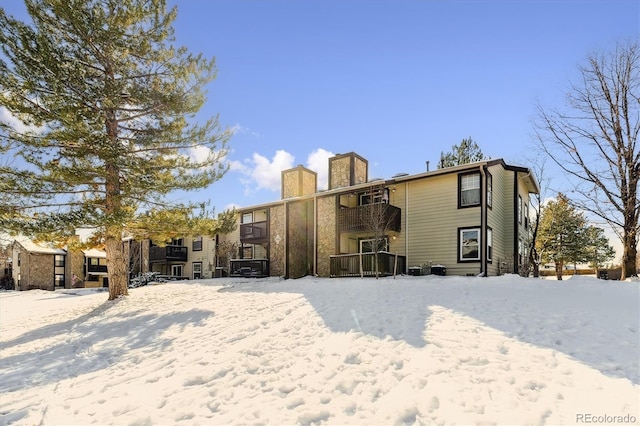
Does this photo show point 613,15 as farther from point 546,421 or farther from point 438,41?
point 546,421

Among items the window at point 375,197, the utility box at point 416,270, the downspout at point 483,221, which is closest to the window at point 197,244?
the window at point 375,197

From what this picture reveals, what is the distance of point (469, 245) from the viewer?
52.3 ft

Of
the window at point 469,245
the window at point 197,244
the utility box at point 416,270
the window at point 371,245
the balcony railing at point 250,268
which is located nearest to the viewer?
the window at point 469,245

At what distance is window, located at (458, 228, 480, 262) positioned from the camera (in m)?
15.7

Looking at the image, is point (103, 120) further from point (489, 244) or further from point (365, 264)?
point (489, 244)

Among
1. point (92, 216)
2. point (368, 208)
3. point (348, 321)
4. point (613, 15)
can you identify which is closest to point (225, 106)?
point (92, 216)

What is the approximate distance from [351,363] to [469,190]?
40.9ft

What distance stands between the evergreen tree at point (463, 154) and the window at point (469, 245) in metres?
15.6

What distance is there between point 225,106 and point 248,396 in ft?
40.5

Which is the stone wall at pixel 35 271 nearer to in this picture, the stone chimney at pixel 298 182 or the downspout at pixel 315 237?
the stone chimney at pixel 298 182

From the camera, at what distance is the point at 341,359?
6.06 m

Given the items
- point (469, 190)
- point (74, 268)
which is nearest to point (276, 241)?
point (469, 190)

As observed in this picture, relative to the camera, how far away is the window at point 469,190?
1591 centimetres

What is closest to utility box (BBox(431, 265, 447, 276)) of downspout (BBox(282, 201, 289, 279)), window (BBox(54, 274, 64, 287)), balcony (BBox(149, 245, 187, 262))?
downspout (BBox(282, 201, 289, 279))
